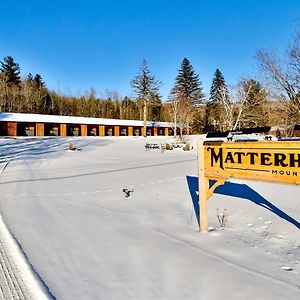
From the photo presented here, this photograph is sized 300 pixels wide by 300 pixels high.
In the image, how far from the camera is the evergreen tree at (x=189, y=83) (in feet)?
254

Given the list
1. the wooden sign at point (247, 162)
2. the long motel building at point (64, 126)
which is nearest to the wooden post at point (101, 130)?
the long motel building at point (64, 126)

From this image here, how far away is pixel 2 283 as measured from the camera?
10.9 feet

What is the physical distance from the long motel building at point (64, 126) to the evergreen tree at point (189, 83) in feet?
65.1

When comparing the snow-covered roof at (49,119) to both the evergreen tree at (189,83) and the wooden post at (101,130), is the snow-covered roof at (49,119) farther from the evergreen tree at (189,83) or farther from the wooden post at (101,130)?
the evergreen tree at (189,83)

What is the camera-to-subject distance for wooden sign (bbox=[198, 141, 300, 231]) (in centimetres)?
442

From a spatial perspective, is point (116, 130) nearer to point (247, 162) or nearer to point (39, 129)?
point (39, 129)

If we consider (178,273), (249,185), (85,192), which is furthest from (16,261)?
(249,185)

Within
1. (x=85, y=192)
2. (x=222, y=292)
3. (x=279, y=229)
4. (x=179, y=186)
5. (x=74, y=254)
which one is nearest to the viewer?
(x=222, y=292)

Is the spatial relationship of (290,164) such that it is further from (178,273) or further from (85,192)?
(85,192)

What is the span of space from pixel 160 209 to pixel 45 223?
2611mm

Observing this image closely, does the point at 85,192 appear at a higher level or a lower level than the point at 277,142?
lower

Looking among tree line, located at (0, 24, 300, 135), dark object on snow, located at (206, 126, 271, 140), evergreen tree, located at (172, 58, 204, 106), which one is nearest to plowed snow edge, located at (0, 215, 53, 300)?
dark object on snow, located at (206, 126, 271, 140)

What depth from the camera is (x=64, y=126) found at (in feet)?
155

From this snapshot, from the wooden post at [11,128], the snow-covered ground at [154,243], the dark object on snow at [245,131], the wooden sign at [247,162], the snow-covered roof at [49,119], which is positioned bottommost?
the snow-covered ground at [154,243]
